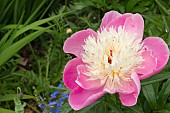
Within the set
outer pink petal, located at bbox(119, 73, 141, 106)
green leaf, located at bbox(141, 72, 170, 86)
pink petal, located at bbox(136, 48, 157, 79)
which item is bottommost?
green leaf, located at bbox(141, 72, 170, 86)

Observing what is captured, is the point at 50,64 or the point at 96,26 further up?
the point at 96,26

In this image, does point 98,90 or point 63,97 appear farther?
point 63,97

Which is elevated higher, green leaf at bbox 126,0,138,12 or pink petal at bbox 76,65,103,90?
pink petal at bbox 76,65,103,90

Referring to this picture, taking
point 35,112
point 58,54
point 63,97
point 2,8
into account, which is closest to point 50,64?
point 58,54

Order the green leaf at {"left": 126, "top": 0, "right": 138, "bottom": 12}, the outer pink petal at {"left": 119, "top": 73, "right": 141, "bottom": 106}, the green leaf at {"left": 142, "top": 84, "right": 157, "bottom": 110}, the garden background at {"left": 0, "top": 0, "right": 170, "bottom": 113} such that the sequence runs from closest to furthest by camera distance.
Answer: the outer pink petal at {"left": 119, "top": 73, "right": 141, "bottom": 106}
the green leaf at {"left": 142, "top": 84, "right": 157, "bottom": 110}
the garden background at {"left": 0, "top": 0, "right": 170, "bottom": 113}
the green leaf at {"left": 126, "top": 0, "right": 138, "bottom": 12}

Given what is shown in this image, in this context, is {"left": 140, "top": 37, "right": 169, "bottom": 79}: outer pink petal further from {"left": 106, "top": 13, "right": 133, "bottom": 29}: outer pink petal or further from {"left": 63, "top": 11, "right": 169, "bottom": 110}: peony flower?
{"left": 106, "top": 13, "right": 133, "bottom": 29}: outer pink petal

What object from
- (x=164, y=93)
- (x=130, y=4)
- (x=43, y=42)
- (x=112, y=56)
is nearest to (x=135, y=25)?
(x=112, y=56)

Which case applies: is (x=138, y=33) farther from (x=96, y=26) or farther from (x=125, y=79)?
(x=96, y=26)

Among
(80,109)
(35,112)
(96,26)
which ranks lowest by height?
(35,112)

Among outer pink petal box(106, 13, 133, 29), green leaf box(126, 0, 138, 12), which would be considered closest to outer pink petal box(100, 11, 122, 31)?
outer pink petal box(106, 13, 133, 29)
